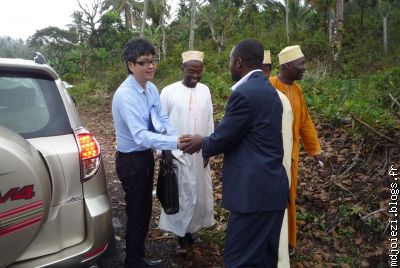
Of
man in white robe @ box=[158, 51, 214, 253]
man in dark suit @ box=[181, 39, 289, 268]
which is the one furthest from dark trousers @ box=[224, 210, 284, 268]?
man in white robe @ box=[158, 51, 214, 253]

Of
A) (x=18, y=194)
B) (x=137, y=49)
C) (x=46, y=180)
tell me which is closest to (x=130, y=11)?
(x=137, y=49)

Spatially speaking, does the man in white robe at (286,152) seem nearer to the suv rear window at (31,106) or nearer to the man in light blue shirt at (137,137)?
the man in light blue shirt at (137,137)

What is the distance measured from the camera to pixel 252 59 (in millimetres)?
2451

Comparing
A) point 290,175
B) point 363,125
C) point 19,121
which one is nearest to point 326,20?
point 363,125

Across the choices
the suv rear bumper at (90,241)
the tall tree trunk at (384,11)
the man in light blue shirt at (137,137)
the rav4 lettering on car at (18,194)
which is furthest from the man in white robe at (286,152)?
the tall tree trunk at (384,11)

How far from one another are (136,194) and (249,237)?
3.20ft

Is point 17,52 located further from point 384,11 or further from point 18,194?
point 18,194

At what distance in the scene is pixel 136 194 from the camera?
2.95 metres

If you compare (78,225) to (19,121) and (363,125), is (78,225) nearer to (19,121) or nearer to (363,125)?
(19,121)

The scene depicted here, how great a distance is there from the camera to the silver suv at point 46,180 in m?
1.93

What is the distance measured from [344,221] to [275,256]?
1.61 metres

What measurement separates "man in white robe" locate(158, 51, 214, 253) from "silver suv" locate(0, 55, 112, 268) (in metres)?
1.10

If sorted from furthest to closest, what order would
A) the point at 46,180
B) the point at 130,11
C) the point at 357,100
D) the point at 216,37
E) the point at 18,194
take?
the point at 216,37 → the point at 130,11 → the point at 357,100 → the point at 46,180 → the point at 18,194

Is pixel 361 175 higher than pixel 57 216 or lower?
lower
